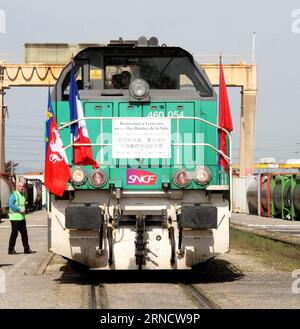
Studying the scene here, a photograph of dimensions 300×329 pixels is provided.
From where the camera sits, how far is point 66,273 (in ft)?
41.3

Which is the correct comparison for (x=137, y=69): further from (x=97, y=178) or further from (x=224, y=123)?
(x=97, y=178)

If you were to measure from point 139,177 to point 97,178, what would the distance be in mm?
632

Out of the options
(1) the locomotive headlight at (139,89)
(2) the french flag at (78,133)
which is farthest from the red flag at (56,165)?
(1) the locomotive headlight at (139,89)

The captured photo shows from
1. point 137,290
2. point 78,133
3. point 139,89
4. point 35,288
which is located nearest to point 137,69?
point 139,89

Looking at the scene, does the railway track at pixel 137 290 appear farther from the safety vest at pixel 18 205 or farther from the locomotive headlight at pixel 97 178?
the safety vest at pixel 18 205

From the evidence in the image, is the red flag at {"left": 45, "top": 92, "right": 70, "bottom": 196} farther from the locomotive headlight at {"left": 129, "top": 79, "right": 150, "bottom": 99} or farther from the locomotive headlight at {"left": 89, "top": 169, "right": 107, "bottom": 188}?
the locomotive headlight at {"left": 129, "top": 79, "right": 150, "bottom": 99}

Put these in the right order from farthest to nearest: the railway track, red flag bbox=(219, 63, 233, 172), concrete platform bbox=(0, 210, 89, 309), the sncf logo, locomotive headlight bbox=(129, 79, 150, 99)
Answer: locomotive headlight bbox=(129, 79, 150, 99), red flag bbox=(219, 63, 233, 172), the sncf logo, concrete platform bbox=(0, 210, 89, 309), the railway track

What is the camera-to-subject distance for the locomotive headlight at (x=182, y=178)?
10.6 m

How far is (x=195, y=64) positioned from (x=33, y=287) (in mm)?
4344

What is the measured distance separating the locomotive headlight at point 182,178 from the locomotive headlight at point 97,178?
3.39 ft

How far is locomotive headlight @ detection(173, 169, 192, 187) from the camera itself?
10586 mm

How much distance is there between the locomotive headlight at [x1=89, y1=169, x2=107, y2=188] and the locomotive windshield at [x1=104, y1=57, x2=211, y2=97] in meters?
1.76

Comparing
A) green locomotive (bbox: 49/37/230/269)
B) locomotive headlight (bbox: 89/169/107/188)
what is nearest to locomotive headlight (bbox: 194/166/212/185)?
green locomotive (bbox: 49/37/230/269)
